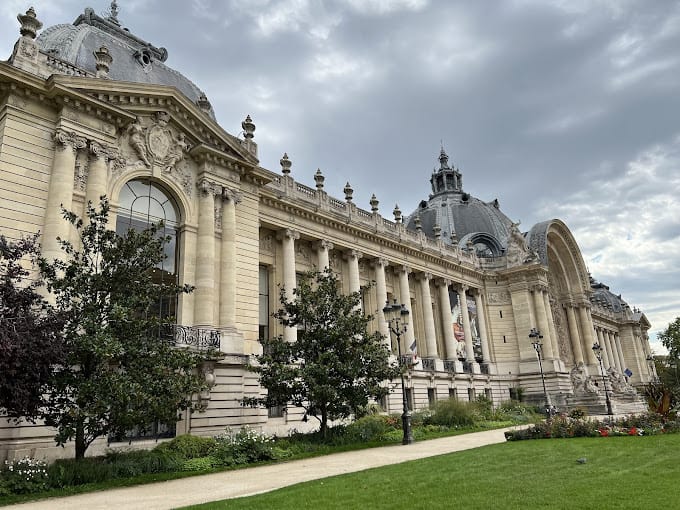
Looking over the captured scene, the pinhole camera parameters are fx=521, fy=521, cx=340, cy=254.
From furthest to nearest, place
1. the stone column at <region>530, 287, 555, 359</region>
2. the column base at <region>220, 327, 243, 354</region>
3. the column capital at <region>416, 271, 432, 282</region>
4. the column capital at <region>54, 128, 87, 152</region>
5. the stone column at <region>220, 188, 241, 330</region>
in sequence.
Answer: the stone column at <region>530, 287, 555, 359</region>, the column capital at <region>416, 271, 432, 282</region>, the stone column at <region>220, 188, 241, 330</region>, the column base at <region>220, 327, 243, 354</region>, the column capital at <region>54, 128, 87, 152</region>

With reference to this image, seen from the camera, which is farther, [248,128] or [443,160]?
[443,160]

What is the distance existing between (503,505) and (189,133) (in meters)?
20.7

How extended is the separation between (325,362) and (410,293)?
72.5ft

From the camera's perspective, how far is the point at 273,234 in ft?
101

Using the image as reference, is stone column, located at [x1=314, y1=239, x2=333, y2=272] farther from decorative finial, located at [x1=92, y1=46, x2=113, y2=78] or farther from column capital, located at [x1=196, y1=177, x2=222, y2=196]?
decorative finial, located at [x1=92, y1=46, x2=113, y2=78]

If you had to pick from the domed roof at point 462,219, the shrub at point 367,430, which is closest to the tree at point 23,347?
the shrub at point 367,430

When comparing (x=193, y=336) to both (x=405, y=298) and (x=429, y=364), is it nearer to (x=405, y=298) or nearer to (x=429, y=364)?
(x=405, y=298)

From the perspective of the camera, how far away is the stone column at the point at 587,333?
54.3 m

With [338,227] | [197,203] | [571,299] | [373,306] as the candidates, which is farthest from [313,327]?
[571,299]

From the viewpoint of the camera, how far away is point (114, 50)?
25969mm

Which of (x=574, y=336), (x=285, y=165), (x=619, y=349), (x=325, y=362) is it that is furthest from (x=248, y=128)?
(x=619, y=349)

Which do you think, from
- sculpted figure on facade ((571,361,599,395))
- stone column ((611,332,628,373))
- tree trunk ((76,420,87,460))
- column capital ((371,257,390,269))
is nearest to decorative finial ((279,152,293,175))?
column capital ((371,257,390,269))

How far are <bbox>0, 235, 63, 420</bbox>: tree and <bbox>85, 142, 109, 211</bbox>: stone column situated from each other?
6207 mm

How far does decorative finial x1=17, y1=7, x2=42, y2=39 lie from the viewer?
19.6 meters
